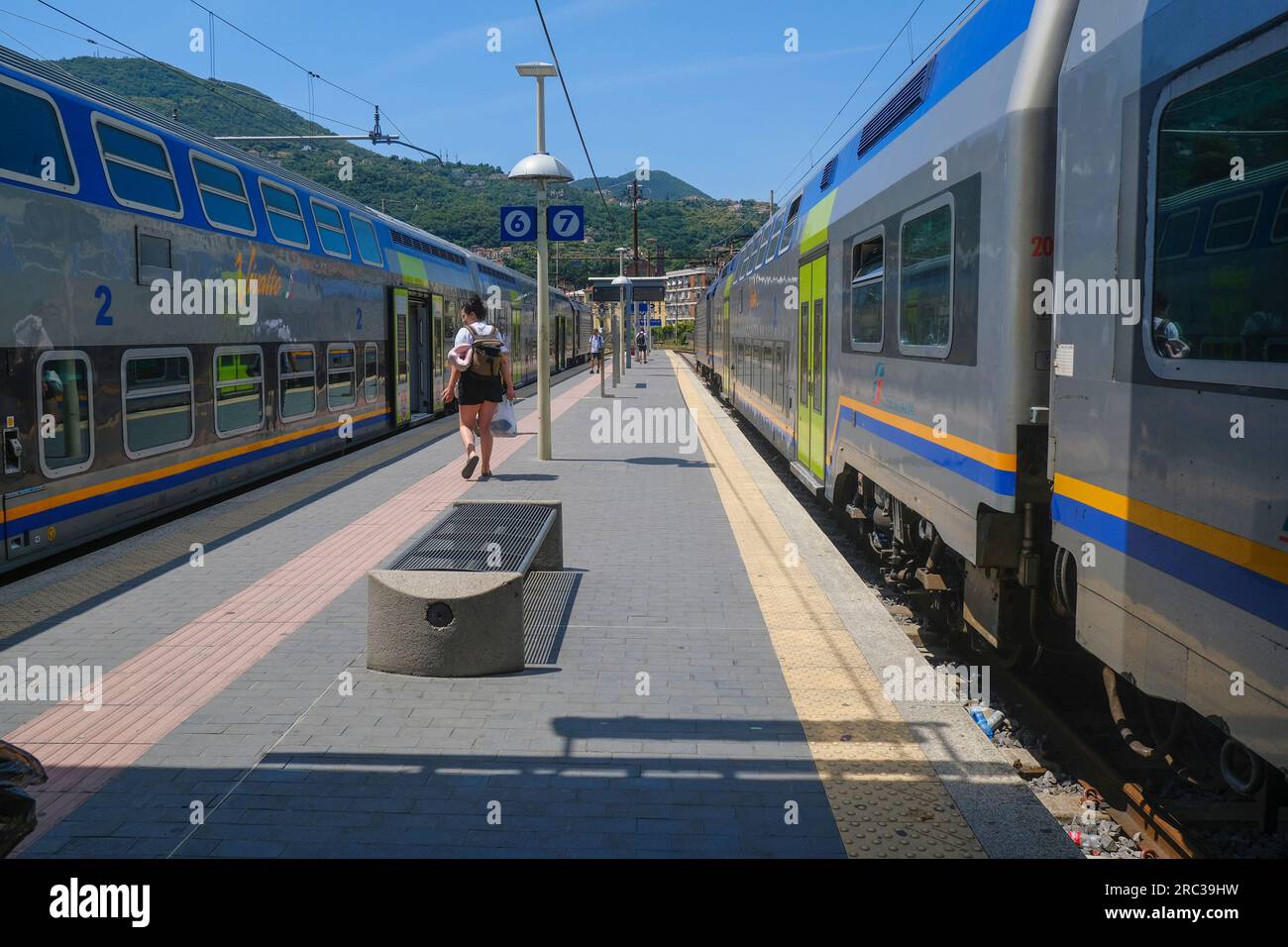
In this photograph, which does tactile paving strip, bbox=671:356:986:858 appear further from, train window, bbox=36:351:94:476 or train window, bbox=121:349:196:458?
train window, bbox=121:349:196:458

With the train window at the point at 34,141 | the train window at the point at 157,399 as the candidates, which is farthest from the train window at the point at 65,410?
the train window at the point at 34,141

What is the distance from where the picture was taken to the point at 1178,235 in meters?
3.68

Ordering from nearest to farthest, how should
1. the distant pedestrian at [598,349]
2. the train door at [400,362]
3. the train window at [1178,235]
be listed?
the train window at [1178,235] < the train door at [400,362] < the distant pedestrian at [598,349]

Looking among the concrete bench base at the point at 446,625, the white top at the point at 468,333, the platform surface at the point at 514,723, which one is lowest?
the platform surface at the point at 514,723

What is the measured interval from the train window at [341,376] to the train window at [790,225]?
604cm

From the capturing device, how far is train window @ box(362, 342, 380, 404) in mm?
A: 16562

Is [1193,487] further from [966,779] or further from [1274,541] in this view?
[966,779]

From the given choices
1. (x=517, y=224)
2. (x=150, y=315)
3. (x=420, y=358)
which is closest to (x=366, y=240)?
(x=517, y=224)

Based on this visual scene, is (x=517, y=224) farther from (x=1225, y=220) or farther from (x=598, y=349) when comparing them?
(x=598, y=349)

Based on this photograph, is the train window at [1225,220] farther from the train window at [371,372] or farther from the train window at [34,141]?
the train window at [371,372]

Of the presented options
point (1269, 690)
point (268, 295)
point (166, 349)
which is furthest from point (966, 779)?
point (268, 295)

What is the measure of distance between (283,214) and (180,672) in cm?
872

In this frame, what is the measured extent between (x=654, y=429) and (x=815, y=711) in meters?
14.4

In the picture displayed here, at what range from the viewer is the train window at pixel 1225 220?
316cm
